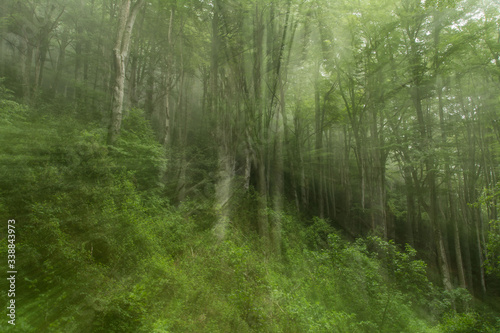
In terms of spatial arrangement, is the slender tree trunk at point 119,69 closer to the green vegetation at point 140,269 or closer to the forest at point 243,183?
the forest at point 243,183

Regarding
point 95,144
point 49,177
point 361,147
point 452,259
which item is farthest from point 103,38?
point 452,259

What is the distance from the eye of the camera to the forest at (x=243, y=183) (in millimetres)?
4992

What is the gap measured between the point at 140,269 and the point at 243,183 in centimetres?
785

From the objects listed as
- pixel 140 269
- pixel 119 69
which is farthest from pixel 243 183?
pixel 140 269

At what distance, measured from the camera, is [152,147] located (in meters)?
9.47

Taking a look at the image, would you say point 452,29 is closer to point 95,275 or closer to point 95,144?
point 95,144

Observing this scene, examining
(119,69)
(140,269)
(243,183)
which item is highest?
(119,69)

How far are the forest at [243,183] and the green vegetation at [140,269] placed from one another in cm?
4

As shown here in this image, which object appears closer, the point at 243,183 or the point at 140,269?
the point at 140,269

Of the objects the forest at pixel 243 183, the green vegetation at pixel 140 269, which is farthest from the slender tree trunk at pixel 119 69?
the green vegetation at pixel 140 269

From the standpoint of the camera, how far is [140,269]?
217 inches

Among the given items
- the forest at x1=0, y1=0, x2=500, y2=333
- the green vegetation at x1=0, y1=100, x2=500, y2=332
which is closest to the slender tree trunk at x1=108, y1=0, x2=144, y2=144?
the forest at x1=0, y1=0, x2=500, y2=333

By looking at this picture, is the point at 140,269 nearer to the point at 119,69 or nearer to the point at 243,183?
the point at 119,69

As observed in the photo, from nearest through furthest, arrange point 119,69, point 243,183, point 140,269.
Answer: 1. point 140,269
2. point 119,69
3. point 243,183
